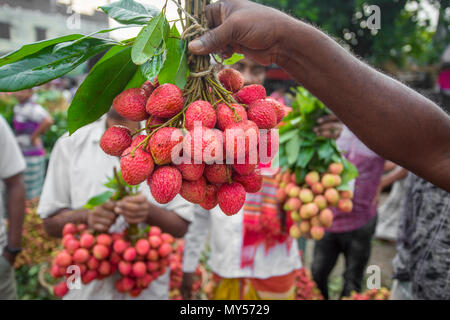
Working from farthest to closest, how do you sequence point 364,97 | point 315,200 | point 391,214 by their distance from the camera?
point 391,214 < point 315,200 < point 364,97

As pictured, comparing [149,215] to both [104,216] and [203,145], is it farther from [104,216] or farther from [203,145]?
[203,145]

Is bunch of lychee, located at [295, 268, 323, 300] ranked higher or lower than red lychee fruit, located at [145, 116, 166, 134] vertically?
lower

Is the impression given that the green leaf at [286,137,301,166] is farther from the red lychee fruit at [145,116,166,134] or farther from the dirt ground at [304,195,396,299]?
the dirt ground at [304,195,396,299]

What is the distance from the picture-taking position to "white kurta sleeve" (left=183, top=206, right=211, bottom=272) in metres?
1.97

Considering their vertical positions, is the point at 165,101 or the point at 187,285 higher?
the point at 165,101

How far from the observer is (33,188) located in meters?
3.97

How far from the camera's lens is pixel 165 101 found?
0.61 m

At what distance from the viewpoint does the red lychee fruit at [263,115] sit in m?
0.65

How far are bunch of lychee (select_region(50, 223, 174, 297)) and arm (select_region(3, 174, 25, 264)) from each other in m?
0.61

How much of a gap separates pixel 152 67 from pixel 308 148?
1348 mm

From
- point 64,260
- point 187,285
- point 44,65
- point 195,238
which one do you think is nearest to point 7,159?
point 64,260

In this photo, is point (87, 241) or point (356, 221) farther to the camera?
point (356, 221)

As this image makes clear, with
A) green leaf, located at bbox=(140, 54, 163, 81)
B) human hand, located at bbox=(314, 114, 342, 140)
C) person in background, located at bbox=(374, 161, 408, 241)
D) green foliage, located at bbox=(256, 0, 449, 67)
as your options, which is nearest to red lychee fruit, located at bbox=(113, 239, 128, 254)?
green leaf, located at bbox=(140, 54, 163, 81)
